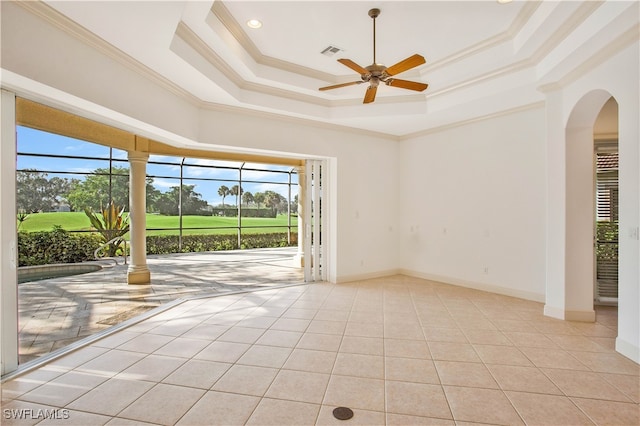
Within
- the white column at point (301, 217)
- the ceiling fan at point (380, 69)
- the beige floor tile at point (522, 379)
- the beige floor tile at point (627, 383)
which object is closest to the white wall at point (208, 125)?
the white column at point (301, 217)

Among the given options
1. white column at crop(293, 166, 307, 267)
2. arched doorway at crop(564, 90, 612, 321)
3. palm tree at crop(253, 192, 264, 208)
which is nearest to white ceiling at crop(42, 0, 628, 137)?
arched doorway at crop(564, 90, 612, 321)

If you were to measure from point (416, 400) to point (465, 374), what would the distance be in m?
0.66

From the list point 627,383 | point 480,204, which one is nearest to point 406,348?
point 627,383

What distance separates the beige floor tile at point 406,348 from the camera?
10.2 feet

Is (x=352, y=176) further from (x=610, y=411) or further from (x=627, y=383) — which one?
(x=610, y=411)

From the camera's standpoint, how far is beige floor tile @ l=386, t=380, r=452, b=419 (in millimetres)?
2211

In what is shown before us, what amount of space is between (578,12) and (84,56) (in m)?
4.74

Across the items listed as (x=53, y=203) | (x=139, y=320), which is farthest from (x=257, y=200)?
(x=139, y=320)

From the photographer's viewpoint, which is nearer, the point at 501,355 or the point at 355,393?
the point at 355,393

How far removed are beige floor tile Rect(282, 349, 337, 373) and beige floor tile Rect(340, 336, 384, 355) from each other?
214 mm

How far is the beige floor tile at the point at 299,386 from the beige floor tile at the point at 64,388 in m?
1.47

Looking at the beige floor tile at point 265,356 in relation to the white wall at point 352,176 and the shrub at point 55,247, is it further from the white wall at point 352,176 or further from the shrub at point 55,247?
the shrub at point 55,247

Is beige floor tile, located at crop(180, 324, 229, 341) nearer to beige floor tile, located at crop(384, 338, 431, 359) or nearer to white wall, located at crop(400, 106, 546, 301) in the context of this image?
beige floor tile, located at crop(384, 338, 431, 359)

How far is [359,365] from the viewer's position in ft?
9.49
